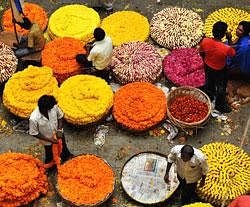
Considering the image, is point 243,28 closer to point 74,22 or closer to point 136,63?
point 136,63

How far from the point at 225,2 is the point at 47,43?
408cm

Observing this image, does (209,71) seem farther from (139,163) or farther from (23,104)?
(23,104)

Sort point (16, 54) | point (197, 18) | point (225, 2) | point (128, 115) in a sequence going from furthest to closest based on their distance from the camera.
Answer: point (225, 2) → point (197, 18) → point (16, 54) → point (128, 115)

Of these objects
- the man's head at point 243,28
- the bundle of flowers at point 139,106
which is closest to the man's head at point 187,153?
the bundle of flowers at point 139,106

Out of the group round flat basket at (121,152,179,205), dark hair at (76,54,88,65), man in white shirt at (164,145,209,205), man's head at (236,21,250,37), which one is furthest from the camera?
dark hair at (76,54,88,65)

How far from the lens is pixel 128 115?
359 inches

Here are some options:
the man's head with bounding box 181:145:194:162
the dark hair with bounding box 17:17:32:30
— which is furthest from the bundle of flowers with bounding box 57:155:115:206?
the dark hair with bounding box 17:17:32:30

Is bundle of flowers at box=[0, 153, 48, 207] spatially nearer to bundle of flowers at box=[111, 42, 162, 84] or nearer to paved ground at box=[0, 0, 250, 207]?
paved ground at box=[0, 0, 250, 207]

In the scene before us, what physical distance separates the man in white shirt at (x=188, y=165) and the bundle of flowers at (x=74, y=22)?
380 cm

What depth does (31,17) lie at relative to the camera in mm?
10945

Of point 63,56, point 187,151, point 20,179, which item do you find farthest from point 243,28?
point 20,179

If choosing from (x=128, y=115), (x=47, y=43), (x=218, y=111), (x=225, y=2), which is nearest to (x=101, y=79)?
(x=128, y=115)

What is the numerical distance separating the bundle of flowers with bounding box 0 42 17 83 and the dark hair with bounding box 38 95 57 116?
2276 mm

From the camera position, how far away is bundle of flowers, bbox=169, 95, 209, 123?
9144 mm
